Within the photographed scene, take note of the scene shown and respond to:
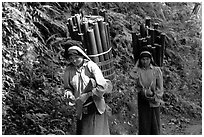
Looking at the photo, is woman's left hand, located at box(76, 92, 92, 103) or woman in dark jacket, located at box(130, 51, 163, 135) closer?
woman's left hand, located at box(76, 92, 92, 103)

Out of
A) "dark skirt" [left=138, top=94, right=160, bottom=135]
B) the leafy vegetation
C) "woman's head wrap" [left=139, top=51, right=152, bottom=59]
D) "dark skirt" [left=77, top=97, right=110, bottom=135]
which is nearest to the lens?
"dark skirt" [left=77, top=97, right=110, bottom=135]

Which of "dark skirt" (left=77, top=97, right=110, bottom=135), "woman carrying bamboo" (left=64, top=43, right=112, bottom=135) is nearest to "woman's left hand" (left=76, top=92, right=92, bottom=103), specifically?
"woman carrying bamboo" (left=64, top=43, right=112, bottom=135)

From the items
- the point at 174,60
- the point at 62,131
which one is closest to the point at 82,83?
the point at 62,131

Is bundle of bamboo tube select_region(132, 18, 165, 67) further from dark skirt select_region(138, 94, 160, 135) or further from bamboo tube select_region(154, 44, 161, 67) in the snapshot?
dark skirt select_region(138, 94, 160, 135)

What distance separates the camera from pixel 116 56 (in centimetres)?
686

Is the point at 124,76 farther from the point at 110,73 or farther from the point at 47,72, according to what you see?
the point at 110,73

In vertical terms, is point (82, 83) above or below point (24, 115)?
above

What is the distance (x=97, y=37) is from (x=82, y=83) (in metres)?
0.50

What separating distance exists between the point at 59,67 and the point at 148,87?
2352mm

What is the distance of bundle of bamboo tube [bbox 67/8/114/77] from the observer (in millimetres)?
3715

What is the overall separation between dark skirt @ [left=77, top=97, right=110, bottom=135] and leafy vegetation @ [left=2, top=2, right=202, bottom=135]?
6.06 feet

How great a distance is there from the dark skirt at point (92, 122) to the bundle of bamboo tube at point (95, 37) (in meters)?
0.44

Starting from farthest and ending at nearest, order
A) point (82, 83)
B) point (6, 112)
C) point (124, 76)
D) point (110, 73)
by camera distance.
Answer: point (124, 76) → point (6, 112) → point (110, 73) → point (82, 83)

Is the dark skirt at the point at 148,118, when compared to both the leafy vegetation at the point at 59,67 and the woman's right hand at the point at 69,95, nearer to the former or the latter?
the woman's right hand at the point at 69,95
